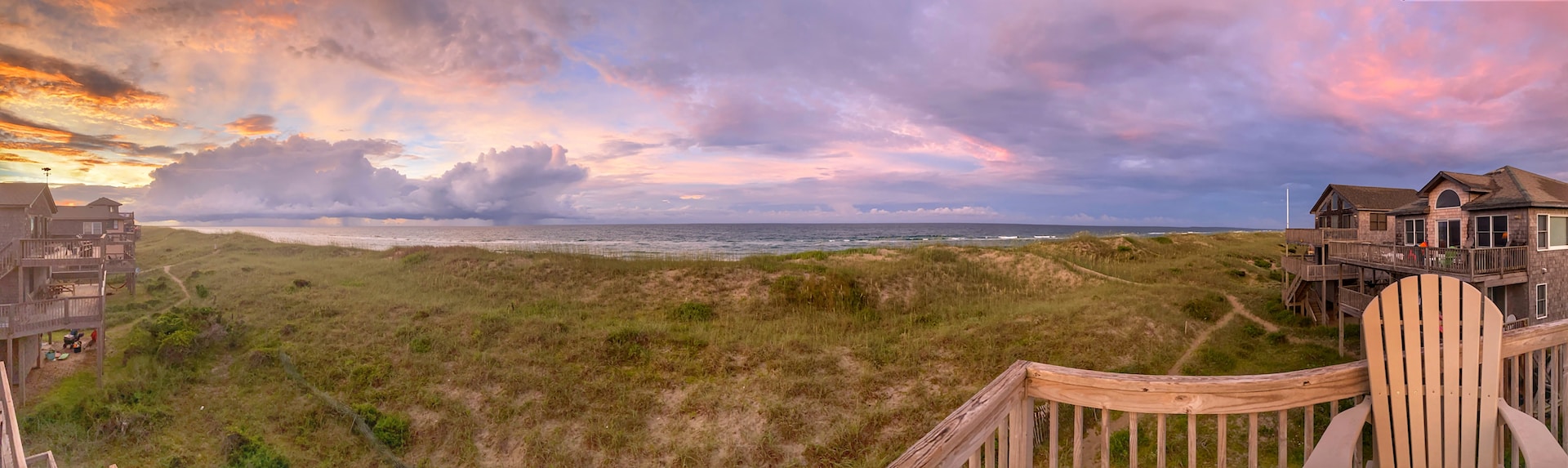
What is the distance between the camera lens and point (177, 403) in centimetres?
1092

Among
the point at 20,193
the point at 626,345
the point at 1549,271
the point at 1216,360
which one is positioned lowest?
the point at 1216,360

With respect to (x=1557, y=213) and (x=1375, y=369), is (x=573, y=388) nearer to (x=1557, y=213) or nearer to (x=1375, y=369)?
(x=1375, y=369)

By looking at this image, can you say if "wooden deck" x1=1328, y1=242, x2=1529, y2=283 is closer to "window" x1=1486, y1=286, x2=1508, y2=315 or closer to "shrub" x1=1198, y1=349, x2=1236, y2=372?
"window" x1=1486, y1=286, x2=1508, y2=315

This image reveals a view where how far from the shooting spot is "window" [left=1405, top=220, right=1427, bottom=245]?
620 inches

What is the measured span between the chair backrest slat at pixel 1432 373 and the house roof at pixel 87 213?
2841 centimetres

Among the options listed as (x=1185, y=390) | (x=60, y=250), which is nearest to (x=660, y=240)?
(x=60, y=250)

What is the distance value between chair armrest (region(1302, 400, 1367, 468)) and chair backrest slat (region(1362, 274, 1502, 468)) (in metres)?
Answer: 0.13

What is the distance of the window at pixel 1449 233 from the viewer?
47.7ft

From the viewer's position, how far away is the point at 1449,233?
14.8 m

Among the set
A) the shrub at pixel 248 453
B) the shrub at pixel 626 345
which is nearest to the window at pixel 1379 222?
the shrub at pixel 626 345

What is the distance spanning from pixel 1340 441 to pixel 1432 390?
1.67ft

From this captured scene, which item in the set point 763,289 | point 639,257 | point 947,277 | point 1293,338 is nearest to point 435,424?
point 763,289

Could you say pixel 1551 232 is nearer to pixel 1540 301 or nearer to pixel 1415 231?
pixel 1540 301

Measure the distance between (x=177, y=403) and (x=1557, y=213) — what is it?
100 ft
